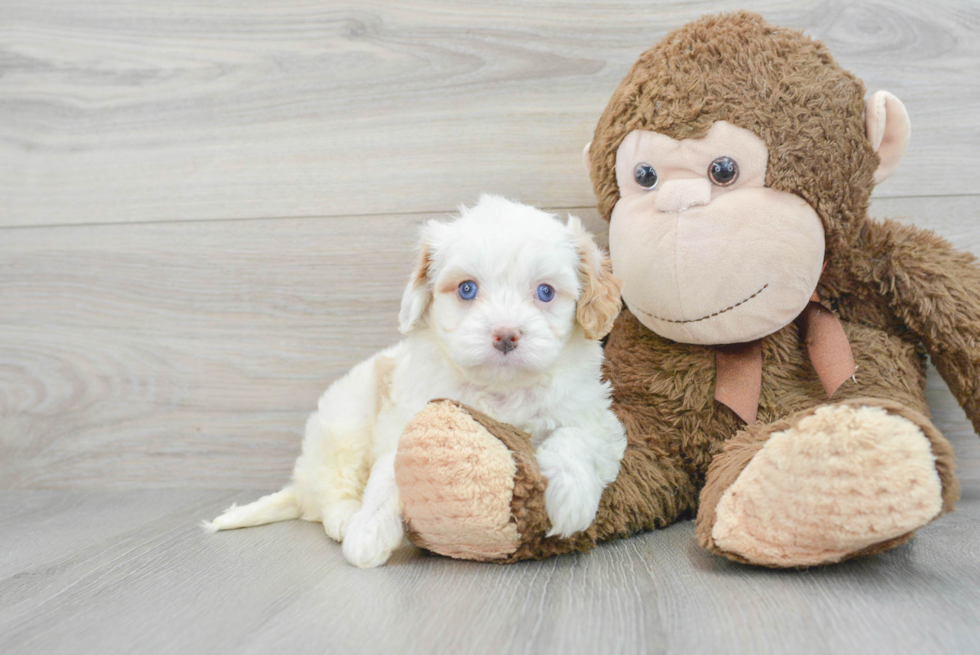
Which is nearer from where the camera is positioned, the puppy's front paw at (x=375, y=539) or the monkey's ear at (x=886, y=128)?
the puppy's front paw at (x=375, y=539)

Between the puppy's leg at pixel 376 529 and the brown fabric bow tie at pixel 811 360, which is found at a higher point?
the brown fabric bow tie at pixel 811 360

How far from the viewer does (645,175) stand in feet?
→ 3.77

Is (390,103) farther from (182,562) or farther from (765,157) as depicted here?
(182,562)

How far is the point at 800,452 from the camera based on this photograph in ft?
2.73

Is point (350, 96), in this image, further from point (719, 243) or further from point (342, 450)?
point (719, 243)

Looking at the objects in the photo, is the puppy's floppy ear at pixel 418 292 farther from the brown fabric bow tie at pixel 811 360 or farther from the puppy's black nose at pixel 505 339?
the brown fabric bow tie at pixel 811 360

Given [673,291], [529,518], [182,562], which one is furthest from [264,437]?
[673,291]

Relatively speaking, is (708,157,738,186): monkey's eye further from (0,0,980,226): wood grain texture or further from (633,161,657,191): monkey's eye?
(0,0,980,226): wood grain texture

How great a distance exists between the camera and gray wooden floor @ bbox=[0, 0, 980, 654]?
143 centimetres

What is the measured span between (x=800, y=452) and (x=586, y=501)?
282mm

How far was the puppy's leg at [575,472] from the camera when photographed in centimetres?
95

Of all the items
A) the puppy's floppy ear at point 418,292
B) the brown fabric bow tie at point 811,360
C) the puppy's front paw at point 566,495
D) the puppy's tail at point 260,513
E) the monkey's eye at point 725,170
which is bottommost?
the puppy's tail at point 260,513

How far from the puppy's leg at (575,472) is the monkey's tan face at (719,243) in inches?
9.1

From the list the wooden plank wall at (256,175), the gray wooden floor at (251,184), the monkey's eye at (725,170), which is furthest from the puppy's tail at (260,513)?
the monkey's eye at (725,170)
